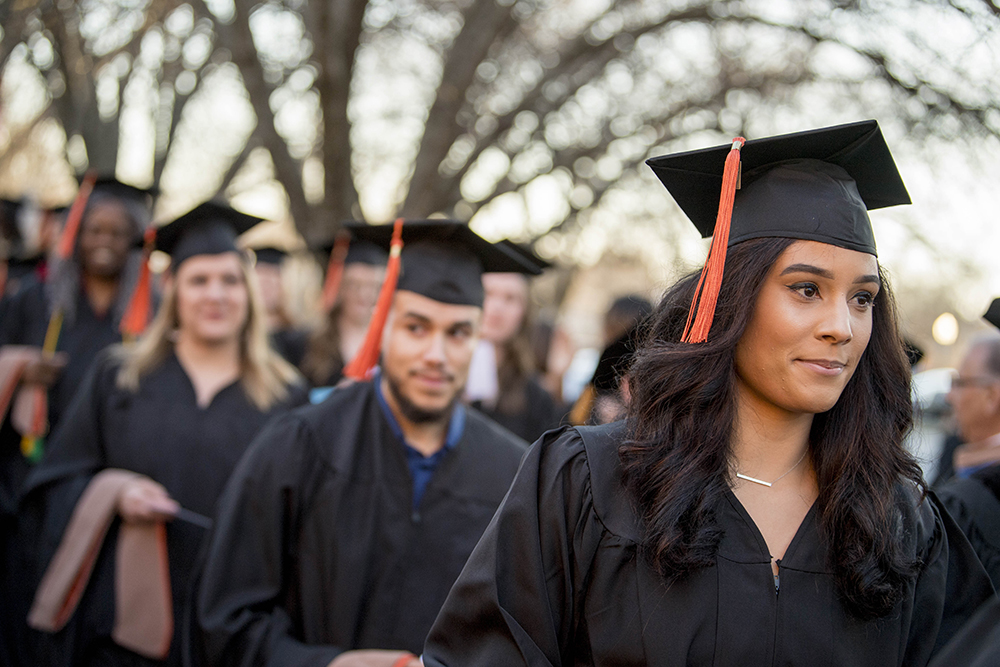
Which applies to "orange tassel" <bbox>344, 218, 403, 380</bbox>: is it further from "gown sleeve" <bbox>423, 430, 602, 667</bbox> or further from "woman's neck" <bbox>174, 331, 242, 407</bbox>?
"gown sleeve" <bbox>423, 430, 602, 667</bbox>

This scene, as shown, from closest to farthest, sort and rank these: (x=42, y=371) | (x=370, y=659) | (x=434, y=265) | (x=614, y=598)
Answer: (x=614, y=598)
(x=370, y=659)
(x=434, y=265)
(x=42, y=371)

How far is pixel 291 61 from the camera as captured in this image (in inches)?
384

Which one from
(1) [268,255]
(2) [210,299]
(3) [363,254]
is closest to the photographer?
(2) [210,299]

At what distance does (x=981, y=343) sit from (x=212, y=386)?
3614 millimetres

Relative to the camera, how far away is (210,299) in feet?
14.3

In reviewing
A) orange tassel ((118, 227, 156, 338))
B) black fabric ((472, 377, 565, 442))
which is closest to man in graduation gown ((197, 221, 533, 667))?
orange tassel ((118, 227, 156, 338))

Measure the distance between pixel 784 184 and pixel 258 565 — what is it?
6.81 feet

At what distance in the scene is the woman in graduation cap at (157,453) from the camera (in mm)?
3812

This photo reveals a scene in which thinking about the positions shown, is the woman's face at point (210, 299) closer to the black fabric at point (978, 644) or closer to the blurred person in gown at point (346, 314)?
the blurred person in gown at point (346, 314)

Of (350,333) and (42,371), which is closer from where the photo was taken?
(42,371)

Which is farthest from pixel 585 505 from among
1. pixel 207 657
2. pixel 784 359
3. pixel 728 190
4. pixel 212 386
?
pixel 212 386

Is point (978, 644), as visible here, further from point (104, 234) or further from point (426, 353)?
point (104, 234)

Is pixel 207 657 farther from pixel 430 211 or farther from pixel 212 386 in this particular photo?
pixel 430 211

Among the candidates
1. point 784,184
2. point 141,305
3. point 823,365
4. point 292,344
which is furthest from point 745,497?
point 292,344
